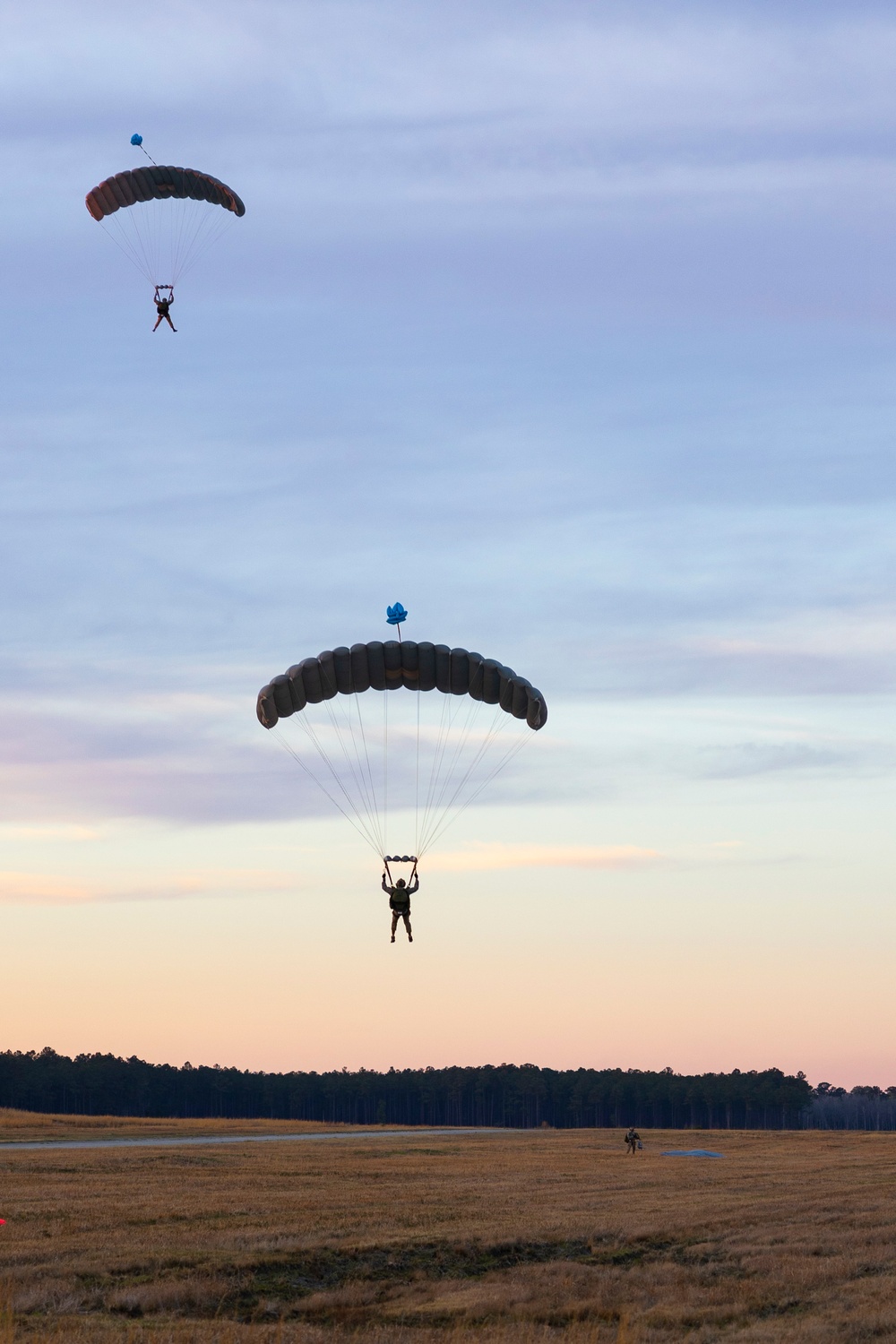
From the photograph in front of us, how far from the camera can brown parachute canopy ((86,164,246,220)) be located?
139 ft

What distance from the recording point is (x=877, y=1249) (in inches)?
1065

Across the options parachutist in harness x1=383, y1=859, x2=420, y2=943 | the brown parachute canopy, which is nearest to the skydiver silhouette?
parachutist in harness x1=383, y1=859, x2=420, y2=943

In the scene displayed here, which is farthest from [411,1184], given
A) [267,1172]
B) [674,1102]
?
[674,1102]

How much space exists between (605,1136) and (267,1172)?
47.2 metres

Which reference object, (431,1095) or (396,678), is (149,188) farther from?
(431,1095)

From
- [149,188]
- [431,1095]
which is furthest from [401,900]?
[431,1095]

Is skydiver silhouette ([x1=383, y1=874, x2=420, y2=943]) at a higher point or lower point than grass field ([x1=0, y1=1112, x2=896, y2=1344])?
higher

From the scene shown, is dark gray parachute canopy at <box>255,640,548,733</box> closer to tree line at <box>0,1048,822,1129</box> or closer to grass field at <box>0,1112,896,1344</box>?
grass field at <box>0,1112,896,1344</box>

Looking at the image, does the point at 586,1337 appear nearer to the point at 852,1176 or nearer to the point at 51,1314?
the point at 51,1314

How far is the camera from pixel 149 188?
140 feet

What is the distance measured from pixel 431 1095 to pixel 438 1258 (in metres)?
170

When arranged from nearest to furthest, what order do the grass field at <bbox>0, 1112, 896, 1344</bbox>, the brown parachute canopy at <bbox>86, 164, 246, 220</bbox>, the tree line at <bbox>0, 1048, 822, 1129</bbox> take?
the grass field at <bbox>0, 1112, 896, 1344</bbox>
the brown parachute canopy at <bbox>86, 164, 246, 220</bbox>
the tree line at <bbox>0, 1048, 822, 1129</bbox>

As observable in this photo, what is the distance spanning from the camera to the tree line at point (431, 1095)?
164 meters

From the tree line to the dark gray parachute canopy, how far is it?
134606 mm
